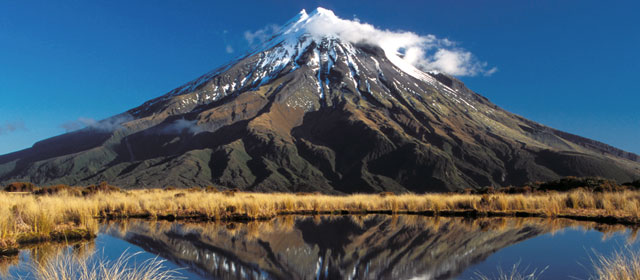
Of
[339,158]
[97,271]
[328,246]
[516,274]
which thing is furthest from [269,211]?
[339,158]

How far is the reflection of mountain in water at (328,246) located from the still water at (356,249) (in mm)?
19

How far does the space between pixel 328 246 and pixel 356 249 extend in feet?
2.67

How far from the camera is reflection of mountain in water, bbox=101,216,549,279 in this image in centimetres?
866

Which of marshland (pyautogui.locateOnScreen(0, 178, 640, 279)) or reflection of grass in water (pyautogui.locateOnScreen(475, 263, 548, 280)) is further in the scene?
marshland (pyautogui.locateOnScreen(0, 178, 640, 279))

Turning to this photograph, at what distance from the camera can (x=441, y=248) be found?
10867 millimetres

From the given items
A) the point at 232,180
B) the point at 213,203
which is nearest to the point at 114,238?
the point at 213,203

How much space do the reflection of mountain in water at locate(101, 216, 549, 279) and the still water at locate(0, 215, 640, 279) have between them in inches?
0.7

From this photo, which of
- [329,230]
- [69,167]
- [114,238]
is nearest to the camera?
[114,238]

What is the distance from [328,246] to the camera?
11.5m

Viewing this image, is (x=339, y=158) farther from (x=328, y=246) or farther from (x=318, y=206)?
(x=328, y=246)

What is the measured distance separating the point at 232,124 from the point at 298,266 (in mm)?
189485

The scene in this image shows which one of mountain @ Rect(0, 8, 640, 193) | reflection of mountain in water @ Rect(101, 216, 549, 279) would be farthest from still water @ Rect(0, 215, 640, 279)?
mountain @ Rect(0, 8, 640, 193)

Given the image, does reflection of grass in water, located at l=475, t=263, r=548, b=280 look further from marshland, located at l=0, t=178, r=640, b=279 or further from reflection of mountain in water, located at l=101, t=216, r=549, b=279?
marshland, located at l=0, t=178, r=640, b=279

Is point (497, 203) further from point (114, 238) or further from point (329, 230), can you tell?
point (114, 238)
